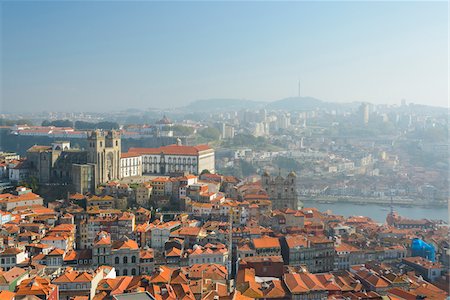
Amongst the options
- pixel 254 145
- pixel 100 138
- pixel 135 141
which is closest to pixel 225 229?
pixel 100 138

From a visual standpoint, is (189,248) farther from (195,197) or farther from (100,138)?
(100,138)

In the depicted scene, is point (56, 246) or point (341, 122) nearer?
point (56, 246)

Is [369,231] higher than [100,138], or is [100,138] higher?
[100,138]

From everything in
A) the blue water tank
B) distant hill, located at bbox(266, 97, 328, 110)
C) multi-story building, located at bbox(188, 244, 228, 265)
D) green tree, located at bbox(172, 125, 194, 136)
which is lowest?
the blue water tank

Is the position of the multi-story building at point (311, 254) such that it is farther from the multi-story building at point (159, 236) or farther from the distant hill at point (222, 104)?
the distant hill at point (222, 104)

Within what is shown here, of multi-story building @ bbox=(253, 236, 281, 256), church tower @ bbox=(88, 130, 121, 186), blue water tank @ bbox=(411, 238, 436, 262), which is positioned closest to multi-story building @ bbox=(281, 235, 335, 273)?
multi-story building @ bbox=(253, 236, 281, 256)

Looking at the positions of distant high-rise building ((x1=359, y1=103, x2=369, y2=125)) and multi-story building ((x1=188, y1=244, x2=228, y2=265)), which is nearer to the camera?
multi-story building ((x1=188, y1=244, x2=228, y2=265))

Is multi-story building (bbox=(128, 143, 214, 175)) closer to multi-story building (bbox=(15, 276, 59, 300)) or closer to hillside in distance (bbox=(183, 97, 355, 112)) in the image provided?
multi-story building (bbox=(15, 276, 59, 300))
